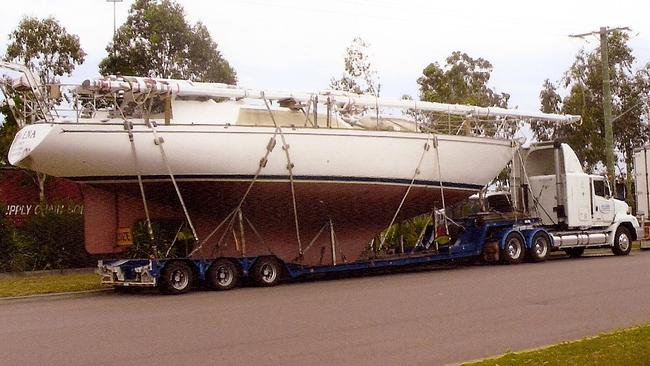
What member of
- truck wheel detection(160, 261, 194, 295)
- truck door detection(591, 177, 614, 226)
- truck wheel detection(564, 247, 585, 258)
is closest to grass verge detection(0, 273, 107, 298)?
truck wheel detection(160, 261, 194, 295)

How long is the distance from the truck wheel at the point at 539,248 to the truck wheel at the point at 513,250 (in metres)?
0.35

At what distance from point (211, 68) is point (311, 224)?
40.8 ft

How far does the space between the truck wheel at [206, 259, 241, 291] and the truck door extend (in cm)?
1195

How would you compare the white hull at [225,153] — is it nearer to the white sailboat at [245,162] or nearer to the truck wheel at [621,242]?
the white sailboat at [245,162]

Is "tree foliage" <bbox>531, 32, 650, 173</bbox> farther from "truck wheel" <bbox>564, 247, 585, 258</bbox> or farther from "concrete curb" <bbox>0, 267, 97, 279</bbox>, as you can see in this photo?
"concrete curb" <bbox>0, 267, 97, 279</bbox>

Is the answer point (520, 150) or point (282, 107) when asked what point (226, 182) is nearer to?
point (282, 107)

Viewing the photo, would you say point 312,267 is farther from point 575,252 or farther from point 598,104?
point 598,104

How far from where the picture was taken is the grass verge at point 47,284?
55.8ft

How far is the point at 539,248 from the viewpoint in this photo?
22375mm

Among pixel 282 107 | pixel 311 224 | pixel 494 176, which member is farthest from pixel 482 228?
pixel 282 107

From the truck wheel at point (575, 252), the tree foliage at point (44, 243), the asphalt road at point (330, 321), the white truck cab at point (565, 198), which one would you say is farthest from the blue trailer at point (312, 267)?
the tree foliage at point (44, 243)

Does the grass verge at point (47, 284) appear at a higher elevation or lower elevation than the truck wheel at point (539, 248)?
lower

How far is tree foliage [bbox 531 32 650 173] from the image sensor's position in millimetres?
41688

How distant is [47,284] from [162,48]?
13.2 metres
